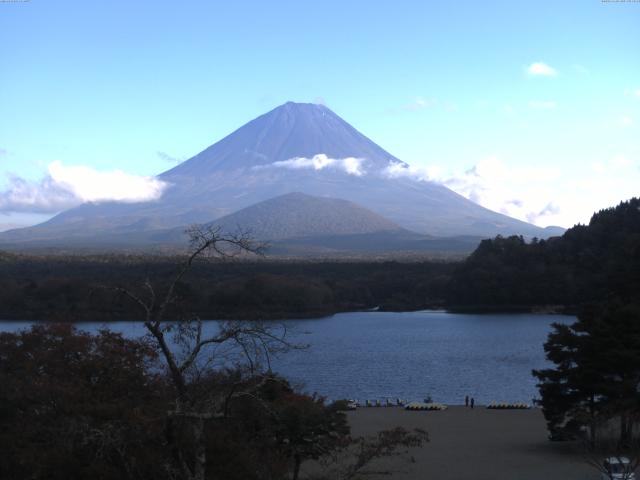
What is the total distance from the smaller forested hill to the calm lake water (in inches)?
137

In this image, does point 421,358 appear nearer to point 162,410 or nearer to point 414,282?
point 162,410

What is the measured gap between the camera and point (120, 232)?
105 m

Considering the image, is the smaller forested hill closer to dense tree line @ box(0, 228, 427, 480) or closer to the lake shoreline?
the lake shoreline

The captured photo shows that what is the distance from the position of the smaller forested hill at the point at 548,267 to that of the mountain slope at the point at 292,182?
6557 cm

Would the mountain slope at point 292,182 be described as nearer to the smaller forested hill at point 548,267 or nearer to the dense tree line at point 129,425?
A: the smaller forested hill at point 548,267

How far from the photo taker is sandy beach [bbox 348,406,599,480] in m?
10.1

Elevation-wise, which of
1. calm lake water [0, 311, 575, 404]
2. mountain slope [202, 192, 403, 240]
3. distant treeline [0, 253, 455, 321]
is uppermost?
mountain slope [202, 192, 403, 240]

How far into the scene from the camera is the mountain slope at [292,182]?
115m

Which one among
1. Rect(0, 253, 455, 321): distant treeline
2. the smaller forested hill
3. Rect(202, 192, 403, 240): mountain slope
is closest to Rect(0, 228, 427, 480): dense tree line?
Rect(0, 253, 455, 321): distant treeline

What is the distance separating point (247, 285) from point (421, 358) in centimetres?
1568

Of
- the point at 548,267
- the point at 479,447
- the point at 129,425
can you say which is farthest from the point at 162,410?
the point at 548,267

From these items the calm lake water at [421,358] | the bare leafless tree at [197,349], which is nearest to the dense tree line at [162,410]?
the bare leafless tree at [197,349]

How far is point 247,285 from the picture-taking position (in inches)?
1517

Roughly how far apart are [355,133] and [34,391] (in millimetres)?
131287
